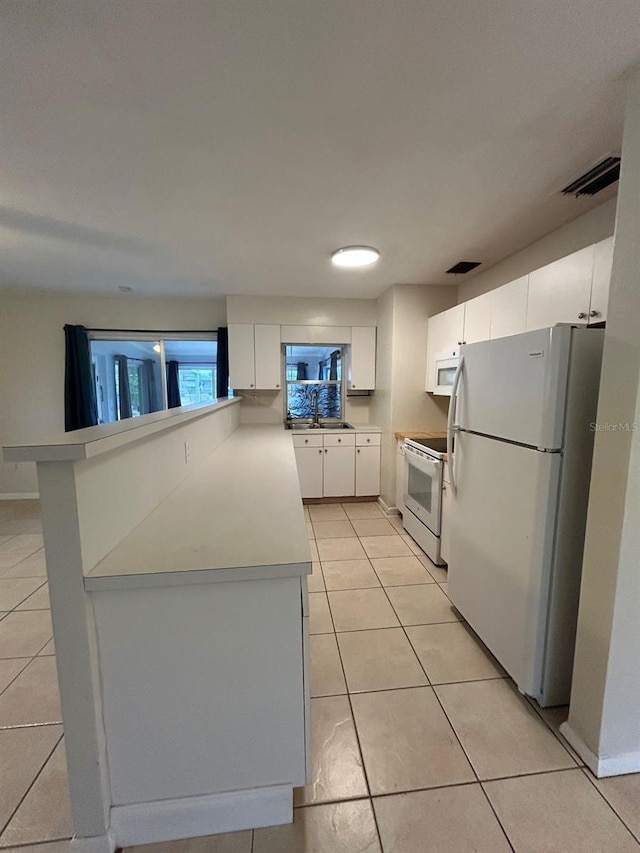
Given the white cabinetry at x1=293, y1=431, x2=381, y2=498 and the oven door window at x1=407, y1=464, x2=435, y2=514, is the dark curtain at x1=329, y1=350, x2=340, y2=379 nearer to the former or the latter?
the white cabinetry at x1=293, y1=431, x2=381, y2=498

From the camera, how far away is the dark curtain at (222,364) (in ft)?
14.0

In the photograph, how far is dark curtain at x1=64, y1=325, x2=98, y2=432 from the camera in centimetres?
404

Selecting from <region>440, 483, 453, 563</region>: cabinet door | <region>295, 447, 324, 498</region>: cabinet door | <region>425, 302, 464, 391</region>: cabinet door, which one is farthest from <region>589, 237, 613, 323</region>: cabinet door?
<region>295, 447, 324, 498</region>: cabinet door

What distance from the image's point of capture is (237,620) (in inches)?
40.4

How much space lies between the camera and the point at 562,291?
1.88 meters

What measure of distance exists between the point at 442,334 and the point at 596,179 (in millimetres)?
1594

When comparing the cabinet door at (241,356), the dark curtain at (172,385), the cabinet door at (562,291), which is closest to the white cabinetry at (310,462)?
the cabinet door at (241,356)

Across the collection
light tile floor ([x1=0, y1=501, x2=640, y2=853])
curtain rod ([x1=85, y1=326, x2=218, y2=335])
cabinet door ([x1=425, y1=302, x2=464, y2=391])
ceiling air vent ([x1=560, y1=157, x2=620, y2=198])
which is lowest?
light tile floor ([x1=0, y1=501, x2=640, y2=853])

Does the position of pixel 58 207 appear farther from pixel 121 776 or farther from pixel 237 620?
pixel 121 776

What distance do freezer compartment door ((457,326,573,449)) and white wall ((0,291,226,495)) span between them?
3470 millimetres

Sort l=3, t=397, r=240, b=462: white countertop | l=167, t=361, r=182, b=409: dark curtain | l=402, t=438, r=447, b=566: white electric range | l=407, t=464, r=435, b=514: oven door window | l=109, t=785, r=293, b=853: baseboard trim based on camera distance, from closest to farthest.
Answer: l=3, t=397, r=240, b=462: white countertop < l=109, t=785, r=293, b=853: baseboard trim < l=402, t=438, r=447, b=566: white electric range < l=407, t=464, r=435, b=514: oven door window < l=167, t=361, r=182, b=409: dark curtain

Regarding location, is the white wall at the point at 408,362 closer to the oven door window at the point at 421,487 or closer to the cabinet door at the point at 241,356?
the oven door window at the point at 421,487

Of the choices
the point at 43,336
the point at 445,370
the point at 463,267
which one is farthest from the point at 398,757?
the point at 43,336

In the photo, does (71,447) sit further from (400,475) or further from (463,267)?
(463,267)
